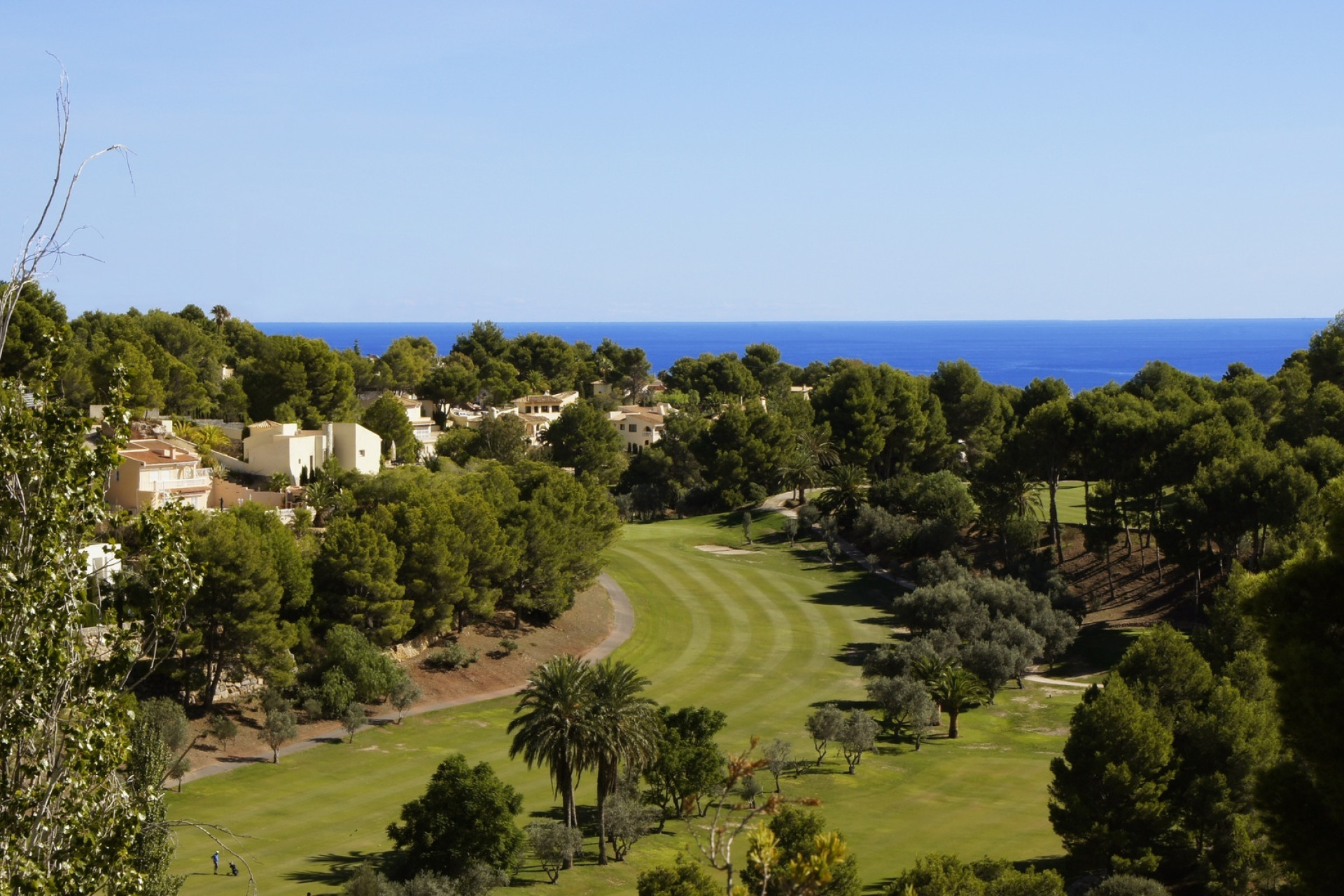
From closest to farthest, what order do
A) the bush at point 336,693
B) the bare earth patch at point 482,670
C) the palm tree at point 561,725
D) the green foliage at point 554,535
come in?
the palm tree at point 561,725 → the bare earth patch at point 482,670 → the bush at point 336,693 → the green foliage at point 554,535

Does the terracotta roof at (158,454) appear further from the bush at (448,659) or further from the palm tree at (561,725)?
the palm tree at (561,725)

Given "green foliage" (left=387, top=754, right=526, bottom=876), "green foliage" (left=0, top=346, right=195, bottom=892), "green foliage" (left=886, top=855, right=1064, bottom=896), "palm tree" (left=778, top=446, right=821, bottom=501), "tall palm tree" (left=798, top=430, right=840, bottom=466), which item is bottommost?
"green foliage" (left=387, top=754, right=526, bottom=876)

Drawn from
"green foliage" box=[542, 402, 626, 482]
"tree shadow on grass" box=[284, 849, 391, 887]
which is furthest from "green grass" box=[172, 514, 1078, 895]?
"green foliage" box=[542, 402, 626, 482]

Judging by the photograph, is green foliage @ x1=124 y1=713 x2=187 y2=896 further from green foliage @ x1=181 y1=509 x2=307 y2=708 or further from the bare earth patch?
green foliage @ x1=181 y1=509 x2=307 y2=708

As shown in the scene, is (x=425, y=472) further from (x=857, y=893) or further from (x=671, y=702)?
(x=857, y=893)

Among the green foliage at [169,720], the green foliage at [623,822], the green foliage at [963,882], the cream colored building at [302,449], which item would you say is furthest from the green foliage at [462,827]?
the cream colored building at [302,449]

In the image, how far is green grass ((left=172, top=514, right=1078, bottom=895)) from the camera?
127 feet

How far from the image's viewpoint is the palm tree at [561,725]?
38.2 metres

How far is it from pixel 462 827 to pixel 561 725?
4.34 metres

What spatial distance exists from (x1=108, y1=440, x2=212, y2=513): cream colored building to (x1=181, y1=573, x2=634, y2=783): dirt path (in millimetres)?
14002

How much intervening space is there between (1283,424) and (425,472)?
55.8 metres

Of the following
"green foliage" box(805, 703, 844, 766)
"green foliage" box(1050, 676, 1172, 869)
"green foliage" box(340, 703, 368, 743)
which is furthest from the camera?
"green foliage" box(340, 703, 368, 743)

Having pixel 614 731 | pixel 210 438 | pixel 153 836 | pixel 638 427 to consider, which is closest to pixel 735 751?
pixel 614 731

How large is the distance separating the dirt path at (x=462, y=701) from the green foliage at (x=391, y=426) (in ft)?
61.4
